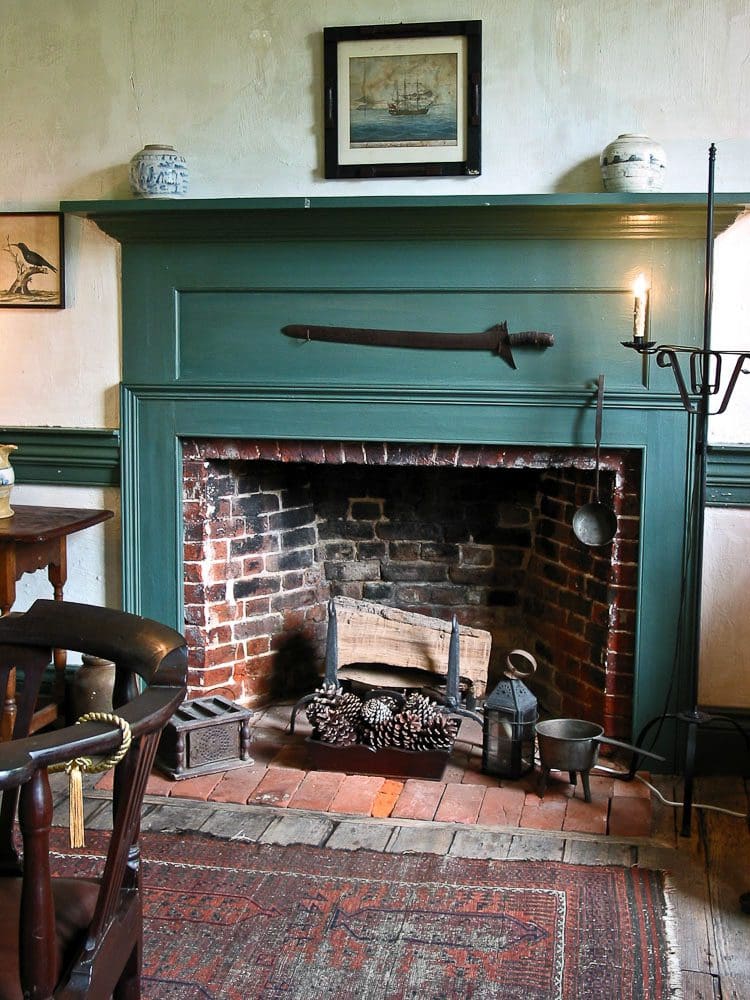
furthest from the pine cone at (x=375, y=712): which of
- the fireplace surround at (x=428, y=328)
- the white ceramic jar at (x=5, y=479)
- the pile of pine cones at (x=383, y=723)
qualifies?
the white ceramic jar at (x=5, y=479)

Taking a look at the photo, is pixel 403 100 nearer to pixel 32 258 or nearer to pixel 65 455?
pixel 32 258

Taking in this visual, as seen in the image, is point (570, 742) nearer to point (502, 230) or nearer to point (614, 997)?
point (614, 997)

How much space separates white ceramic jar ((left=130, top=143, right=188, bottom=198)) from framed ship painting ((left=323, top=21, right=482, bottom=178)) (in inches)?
18.3

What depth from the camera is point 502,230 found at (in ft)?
10.5

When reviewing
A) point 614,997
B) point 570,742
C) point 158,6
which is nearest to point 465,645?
point 570,742

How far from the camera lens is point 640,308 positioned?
3.05 metres

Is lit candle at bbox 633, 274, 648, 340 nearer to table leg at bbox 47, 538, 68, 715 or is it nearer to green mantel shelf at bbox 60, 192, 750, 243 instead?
green mantel shelf at bbox 60, 192, 750, 243

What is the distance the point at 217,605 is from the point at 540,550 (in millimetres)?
1161

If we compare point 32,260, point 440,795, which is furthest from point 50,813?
point 32,260

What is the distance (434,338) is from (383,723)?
1.18 metres

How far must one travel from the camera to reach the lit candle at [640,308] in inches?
119

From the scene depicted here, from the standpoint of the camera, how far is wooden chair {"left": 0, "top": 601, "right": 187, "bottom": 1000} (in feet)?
3.89

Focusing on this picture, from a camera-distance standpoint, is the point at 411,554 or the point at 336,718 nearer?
the point at 336,718

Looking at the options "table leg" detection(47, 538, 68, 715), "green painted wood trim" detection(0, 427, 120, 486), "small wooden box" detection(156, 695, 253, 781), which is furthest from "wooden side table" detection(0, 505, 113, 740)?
"small wooden box" detection(156, 695, 253, 781)
